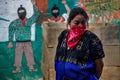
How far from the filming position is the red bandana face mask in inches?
166

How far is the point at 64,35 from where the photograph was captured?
4398 mm

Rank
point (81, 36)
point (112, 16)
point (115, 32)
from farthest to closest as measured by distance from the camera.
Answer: point (112, 16) → point (115, 32) → point (81, 36)

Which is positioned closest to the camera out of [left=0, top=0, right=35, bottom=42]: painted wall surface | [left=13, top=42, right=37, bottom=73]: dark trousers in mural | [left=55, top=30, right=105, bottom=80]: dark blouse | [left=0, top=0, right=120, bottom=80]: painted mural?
[left=55, top=30, right=105, bottom=80]: dark blouse

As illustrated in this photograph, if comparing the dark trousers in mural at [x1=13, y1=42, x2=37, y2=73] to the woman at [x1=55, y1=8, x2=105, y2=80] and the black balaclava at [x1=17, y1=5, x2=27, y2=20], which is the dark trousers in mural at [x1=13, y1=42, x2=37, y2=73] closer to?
the black balaclava at [x1=17, y1=5, x2=27, y2=20]

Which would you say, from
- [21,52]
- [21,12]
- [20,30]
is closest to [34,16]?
[21,12]

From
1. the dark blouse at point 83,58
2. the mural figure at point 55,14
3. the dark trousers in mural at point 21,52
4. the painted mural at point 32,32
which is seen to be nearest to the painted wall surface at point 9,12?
the painted mural at point 32,32

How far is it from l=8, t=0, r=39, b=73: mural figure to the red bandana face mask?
4039mm

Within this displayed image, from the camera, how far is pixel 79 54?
4168 millimetres

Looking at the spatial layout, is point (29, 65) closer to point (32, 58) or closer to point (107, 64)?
point (32, 58)

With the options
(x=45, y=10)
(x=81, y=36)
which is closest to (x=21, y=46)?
(x=45, y=10)

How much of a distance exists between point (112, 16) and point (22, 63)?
2.01 meters

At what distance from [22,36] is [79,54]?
4369 mm

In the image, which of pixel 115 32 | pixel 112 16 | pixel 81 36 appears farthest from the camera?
pixel 112 16

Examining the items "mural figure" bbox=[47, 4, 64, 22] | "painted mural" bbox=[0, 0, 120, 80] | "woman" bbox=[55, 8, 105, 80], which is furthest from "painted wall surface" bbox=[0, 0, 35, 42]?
"woman" bbox=[55, 8, 105, 80]
